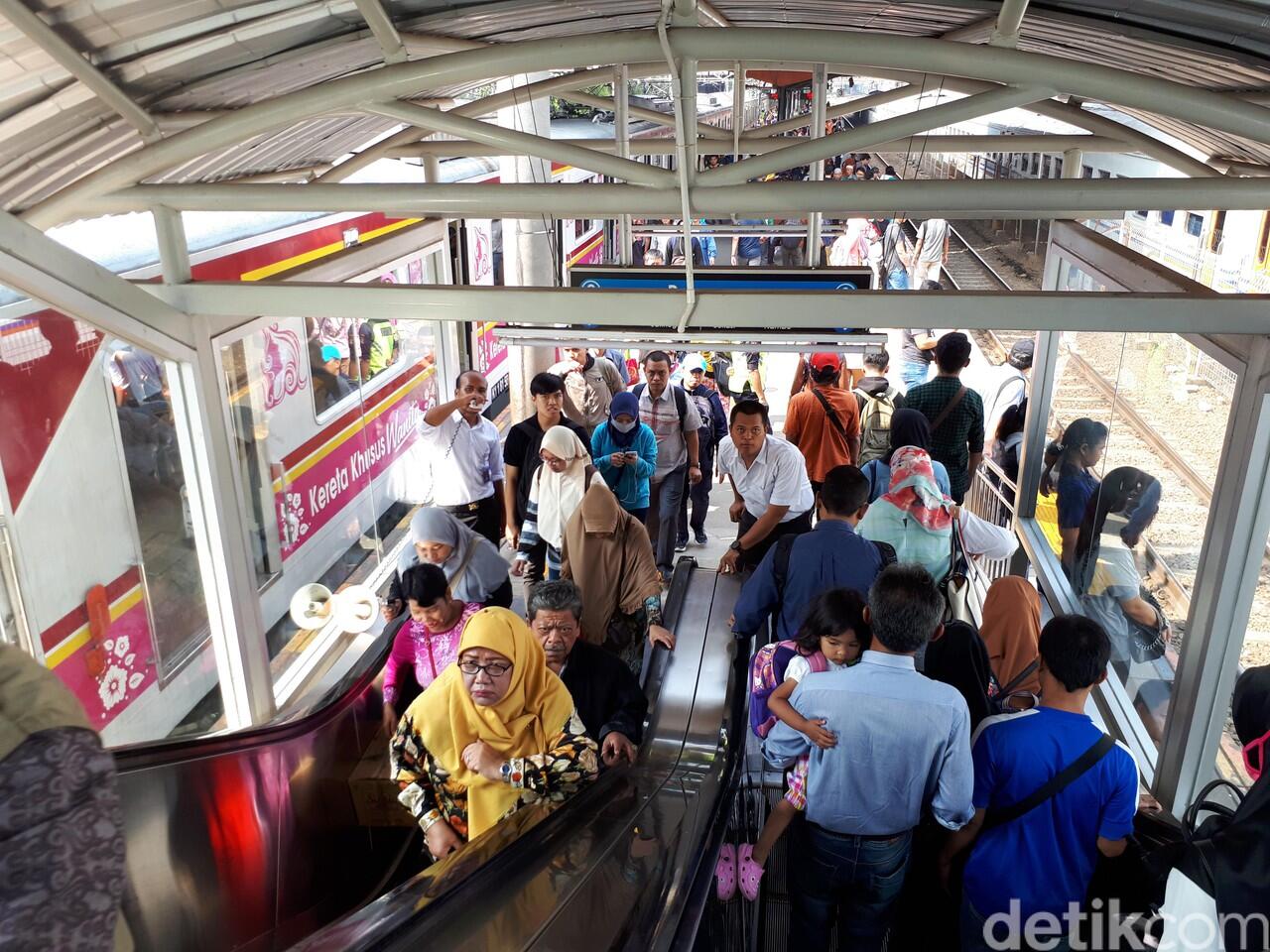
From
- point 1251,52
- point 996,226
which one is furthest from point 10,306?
point 996,226

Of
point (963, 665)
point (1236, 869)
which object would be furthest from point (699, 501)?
point (1236, 869)

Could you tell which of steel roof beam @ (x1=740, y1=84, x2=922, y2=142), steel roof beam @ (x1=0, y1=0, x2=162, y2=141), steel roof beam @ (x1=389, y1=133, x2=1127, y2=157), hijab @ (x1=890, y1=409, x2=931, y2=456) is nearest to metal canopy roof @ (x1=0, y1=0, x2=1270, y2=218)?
steel roof beam @ (x1=0, y1=0, x2=162, y2=141)

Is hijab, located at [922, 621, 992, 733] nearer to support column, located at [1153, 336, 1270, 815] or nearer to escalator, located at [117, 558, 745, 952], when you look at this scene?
escalator, located at [117, 558, 745, 952]

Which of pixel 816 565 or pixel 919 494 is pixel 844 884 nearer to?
pixel 816 565

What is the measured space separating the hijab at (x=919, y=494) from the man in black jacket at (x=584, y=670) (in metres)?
1.71

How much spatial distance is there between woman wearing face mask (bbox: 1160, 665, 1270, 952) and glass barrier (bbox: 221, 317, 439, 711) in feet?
15.8

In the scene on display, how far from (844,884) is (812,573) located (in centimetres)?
130

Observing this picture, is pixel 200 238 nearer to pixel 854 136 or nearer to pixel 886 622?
pixel 854 136

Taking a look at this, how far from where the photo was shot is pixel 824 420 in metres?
7.31

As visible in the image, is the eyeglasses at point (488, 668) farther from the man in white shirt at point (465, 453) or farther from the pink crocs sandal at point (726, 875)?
the man in white shirt at point (465, 453)

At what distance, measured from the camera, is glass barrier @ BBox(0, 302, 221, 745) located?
4.24m

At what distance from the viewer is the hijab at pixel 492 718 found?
11.2 feet

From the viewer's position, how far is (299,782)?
4.27 meters

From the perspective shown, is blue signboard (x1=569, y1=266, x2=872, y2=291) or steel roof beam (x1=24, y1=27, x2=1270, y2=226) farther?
blue signboard (x1=569, y1=266, x2=872, y2=291)
